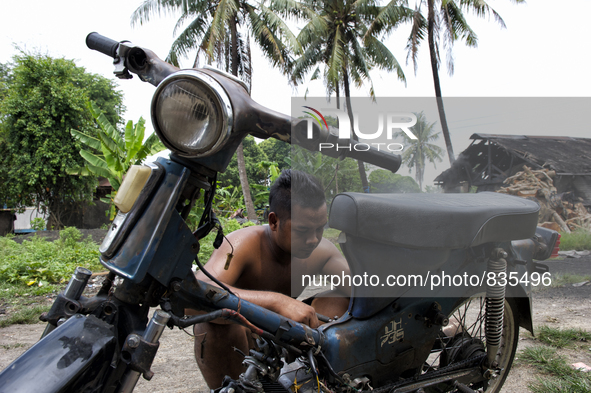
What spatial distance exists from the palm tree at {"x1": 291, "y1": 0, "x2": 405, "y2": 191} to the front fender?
14.9 m

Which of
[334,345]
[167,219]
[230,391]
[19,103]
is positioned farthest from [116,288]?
[19,103]

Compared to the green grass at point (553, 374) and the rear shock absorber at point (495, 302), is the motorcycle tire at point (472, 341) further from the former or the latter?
the green grass at point (553, 374)

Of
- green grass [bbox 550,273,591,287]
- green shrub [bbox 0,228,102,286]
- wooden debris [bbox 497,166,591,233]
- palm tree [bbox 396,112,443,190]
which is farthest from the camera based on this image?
wooden debris [bbox 497,166,591,233]

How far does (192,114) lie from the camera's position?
37.0 inches

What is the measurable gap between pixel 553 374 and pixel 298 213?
1967mm

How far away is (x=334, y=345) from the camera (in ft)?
4.62

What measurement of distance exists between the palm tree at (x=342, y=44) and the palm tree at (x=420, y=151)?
43.5ft

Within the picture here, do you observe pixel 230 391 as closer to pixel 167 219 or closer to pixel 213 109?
pixel 167 219

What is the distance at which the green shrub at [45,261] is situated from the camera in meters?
5.36

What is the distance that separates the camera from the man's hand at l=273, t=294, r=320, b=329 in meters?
1.38

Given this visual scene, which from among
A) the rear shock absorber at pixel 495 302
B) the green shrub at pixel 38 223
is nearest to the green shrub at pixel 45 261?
the rear shock absorber at pixel 495 302

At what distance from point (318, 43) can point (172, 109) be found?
17979 millimetres

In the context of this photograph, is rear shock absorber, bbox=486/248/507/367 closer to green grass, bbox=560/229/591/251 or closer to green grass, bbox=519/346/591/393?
green grass, bbox=519/346/591/393

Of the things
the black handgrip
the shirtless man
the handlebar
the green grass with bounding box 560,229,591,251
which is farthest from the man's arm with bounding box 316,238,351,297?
the green grass with bounding box 560,229,591,251
